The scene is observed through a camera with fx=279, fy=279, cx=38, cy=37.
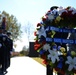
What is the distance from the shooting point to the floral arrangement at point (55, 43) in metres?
5.07

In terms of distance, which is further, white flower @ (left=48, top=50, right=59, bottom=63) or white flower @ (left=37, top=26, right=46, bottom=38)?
white flower @ (left=37, top=26, right=46, bottom=38)

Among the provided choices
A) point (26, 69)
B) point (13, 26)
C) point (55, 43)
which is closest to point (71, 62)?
point (55, 43)

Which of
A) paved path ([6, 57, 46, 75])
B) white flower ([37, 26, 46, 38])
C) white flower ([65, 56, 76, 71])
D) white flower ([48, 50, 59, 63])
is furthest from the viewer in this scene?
paved path ([6, 57, 46, 75])

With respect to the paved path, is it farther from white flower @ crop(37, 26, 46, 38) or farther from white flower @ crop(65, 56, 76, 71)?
white flower @ crop(65, 56, 76, 71)

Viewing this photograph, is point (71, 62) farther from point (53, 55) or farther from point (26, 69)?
point (26, 69)

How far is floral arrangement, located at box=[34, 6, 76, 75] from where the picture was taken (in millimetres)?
5066

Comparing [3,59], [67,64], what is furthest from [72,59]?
[3,59]

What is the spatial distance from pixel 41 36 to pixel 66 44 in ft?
1.72

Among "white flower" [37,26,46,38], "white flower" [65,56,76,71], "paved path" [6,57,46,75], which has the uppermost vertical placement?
"white flower" [37,26,46,38]

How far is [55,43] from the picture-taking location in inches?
209

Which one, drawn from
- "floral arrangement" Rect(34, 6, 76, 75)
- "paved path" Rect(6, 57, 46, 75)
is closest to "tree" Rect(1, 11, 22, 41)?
"paved path" Rect(6, 57, 46, 75)

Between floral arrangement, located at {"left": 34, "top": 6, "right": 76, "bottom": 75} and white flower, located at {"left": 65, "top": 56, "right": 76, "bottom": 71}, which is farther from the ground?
floral arrangement, located at {"left": 34, "top": 6, "right": 76, "bottom": 75}

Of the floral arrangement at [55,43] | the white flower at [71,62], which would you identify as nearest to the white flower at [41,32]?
the floral arrangement at [55,43]

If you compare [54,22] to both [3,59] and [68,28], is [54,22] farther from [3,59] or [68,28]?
[3,59]
